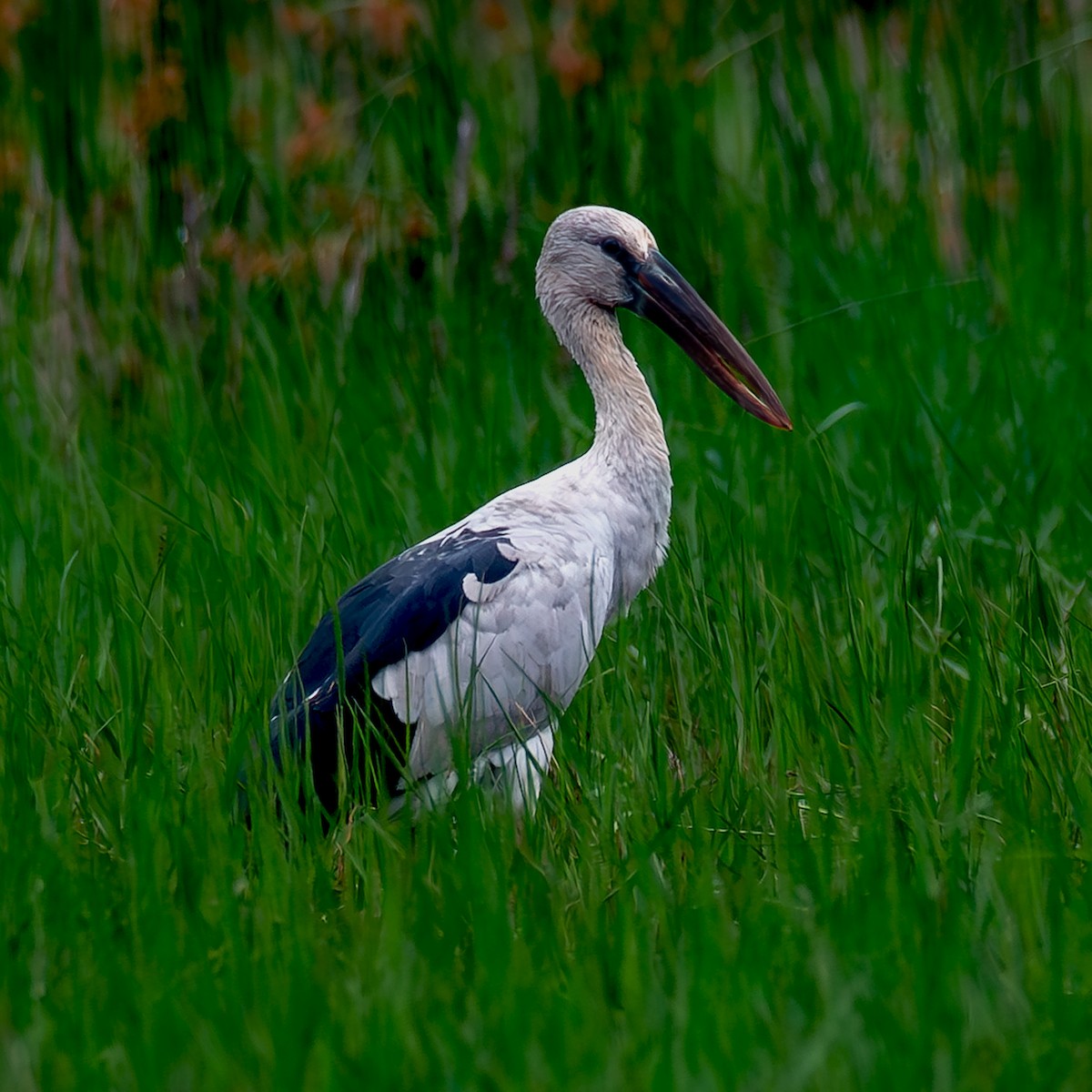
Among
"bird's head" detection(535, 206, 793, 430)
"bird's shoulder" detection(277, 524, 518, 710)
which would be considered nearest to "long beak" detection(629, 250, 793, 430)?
"bird's head" detection(535, 206, 793, 430)

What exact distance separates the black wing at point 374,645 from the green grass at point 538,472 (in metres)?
0.11

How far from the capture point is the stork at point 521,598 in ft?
11.0

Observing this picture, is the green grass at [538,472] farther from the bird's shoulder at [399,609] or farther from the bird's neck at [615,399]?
the bird's neck at [615,399]

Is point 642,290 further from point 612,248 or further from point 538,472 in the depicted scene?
point 538,472

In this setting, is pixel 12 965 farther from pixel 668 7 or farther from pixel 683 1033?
pixel 668 7

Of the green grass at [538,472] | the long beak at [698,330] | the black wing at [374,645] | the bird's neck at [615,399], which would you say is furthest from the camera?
the long beak at [698,330]

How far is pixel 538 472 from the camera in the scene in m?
4.68

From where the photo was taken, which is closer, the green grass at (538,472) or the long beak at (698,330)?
the green grass at (538,472)

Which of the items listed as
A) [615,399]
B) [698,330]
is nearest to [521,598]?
[615,399]

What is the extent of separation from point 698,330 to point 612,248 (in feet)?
0.85

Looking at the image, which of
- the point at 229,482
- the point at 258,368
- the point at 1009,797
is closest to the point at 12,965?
the point at 1009,797

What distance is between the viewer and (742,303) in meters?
5.19

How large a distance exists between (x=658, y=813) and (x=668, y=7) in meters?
3.16

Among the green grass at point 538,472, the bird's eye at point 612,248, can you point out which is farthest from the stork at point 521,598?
the green grass at point 538,472
